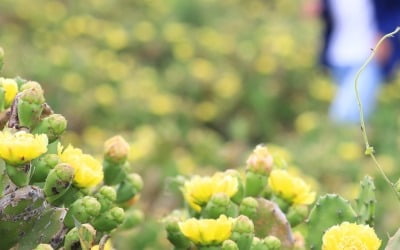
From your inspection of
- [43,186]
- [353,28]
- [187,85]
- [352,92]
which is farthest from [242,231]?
[187,85]

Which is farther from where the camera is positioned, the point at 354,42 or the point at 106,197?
the point at 354,42

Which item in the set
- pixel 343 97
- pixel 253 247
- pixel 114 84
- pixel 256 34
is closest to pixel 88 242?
pixel 253 247

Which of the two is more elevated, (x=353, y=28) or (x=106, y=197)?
(x=353, y=28)

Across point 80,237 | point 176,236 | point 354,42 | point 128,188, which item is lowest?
point 80,237

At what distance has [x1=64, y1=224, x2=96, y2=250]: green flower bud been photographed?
96 centimetres

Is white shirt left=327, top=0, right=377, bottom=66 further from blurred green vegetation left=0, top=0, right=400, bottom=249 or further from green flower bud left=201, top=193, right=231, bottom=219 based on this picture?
green flower bud left=201, top=193, right=231, bottom=219

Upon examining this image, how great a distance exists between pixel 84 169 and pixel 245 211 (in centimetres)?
25

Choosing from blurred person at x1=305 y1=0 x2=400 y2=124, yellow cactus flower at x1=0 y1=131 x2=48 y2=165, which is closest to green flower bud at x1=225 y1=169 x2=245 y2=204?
yellow cactus flower at x1=0 y1=131 x2=48 y2=165

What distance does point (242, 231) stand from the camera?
108cm

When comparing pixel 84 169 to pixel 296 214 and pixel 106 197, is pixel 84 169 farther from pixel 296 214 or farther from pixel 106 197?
pixel 296 214

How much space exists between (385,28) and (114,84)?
1.55m

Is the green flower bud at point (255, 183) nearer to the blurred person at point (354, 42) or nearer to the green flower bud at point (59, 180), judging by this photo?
the green flower bud at point (59, 180)

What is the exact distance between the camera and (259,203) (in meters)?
1.24

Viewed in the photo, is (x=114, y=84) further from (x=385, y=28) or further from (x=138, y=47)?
(x=385, y=28)
